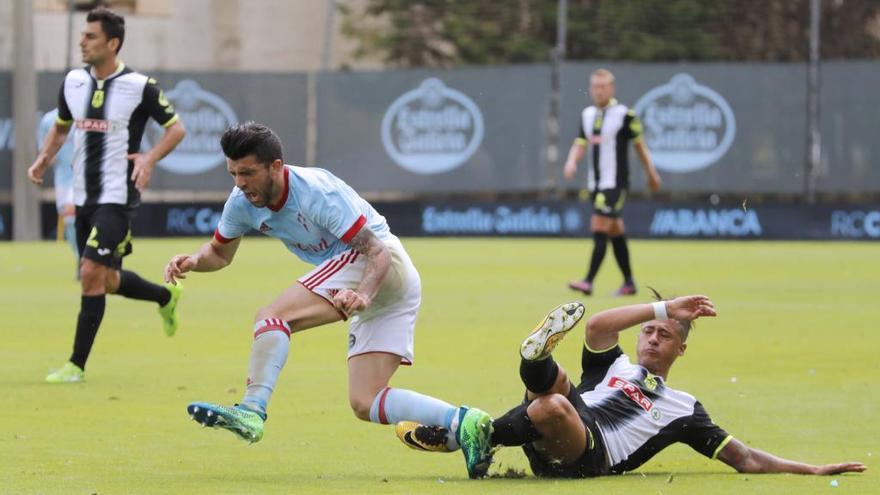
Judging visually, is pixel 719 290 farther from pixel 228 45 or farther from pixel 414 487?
pixel 228 45

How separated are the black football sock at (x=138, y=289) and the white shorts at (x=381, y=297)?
12.9 ft

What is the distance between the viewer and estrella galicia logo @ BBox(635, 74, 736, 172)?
93.5ft

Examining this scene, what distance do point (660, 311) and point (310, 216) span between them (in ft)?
5.36

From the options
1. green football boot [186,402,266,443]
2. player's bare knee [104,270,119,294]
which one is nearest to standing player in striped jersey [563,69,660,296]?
player's bare knee [104,270,119,294]

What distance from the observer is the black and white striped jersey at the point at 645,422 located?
7.25 meters

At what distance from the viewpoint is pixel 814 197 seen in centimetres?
2800

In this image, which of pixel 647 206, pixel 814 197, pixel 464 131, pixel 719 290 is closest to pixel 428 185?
pixel 464 131

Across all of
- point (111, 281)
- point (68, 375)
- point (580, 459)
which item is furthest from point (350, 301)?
point (111, 281)

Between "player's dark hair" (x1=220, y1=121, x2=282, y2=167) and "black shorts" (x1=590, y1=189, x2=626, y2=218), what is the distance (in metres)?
10.5

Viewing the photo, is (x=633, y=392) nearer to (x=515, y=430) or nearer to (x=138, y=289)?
(x=515, y=430)

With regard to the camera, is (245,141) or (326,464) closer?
(245,141)

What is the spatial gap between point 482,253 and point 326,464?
679 inches

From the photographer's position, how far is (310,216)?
7344mm

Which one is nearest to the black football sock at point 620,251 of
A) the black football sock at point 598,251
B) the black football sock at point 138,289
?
the black football sock at point 598,251
